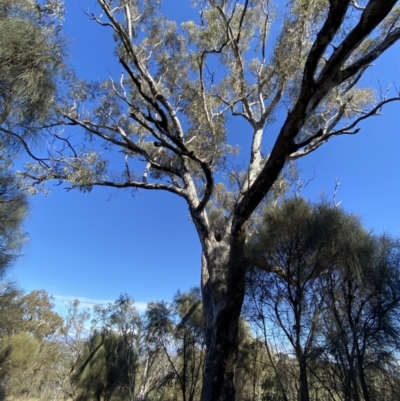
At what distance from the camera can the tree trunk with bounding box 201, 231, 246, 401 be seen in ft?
12.8

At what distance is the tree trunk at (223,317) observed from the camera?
3.90 m

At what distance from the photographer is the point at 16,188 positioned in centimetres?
452

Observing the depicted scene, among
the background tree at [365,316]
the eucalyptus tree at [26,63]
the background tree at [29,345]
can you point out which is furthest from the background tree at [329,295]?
the background tree at [29,345]

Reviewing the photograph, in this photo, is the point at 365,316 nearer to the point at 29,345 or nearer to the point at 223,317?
the point at 223,317

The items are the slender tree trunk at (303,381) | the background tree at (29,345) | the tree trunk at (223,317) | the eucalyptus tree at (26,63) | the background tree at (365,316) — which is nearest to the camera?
the eucalyptus tree at (26,63)

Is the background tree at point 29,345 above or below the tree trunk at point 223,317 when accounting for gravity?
Answer: above

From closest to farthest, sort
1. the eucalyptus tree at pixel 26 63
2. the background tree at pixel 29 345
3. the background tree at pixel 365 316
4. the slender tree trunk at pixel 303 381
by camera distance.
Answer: the eucalyptus tree at pixel 26 63 → the background tree at pixel 365 316 → the slender tree trunk at pixel 303 381 → the background tree at pixel 29 345

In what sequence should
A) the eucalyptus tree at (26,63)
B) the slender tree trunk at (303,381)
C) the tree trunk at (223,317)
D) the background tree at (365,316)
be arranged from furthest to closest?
the tree trunk at (223,317) → the slender tree trunk at (303,381) → the background tree at (365,316) → the eucalyptus tree at (26,63)

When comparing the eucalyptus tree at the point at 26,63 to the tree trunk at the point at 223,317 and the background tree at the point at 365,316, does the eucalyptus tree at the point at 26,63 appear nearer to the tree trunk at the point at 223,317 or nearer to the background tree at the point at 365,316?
the tree trunk at the point at 223,317

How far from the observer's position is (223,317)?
166 inches

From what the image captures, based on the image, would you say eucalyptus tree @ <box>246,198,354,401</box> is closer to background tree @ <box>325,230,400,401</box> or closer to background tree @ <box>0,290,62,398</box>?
background tree @ <box>325,230,400,401</box>

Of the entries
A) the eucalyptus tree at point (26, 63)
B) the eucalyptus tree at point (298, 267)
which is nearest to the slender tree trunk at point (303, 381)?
the eucalyptus tree at point (298, 267)

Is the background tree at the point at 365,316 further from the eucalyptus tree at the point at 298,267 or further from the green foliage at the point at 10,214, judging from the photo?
the green foliage at the point at 10,214

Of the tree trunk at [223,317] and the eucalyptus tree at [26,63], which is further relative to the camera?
the tree trunk at [223,317]
